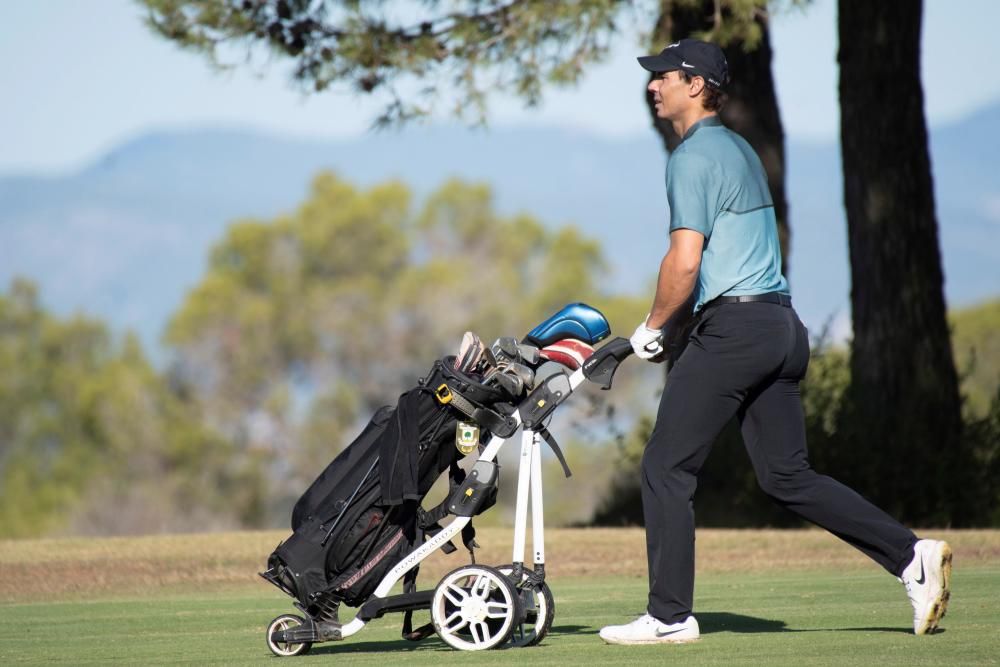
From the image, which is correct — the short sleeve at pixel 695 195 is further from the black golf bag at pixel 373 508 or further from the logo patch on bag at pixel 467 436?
the logo patch on bag at pixel 467 436

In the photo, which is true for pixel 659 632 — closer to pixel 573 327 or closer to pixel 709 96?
pixel 573 327

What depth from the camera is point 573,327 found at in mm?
6266

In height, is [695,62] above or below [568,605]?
above

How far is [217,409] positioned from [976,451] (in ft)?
117

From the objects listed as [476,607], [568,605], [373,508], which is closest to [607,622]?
[568,605]

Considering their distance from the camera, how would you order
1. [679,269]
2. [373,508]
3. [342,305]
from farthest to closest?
1. [342,305]
2. [373,508]
3. [679,269]

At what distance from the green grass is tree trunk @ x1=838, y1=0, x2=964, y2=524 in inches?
173

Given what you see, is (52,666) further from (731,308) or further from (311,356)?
(311,356)

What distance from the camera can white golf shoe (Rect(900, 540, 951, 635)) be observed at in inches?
232

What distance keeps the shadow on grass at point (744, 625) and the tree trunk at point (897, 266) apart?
7117 millimetres

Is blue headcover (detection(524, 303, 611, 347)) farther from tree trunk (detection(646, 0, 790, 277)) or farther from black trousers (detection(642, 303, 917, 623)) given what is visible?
tree trunk (detection(646, 0, 790, 277))

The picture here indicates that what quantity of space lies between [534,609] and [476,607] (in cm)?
26

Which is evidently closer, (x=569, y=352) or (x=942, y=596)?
(x=942, y=596)

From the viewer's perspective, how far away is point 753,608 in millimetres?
7684
